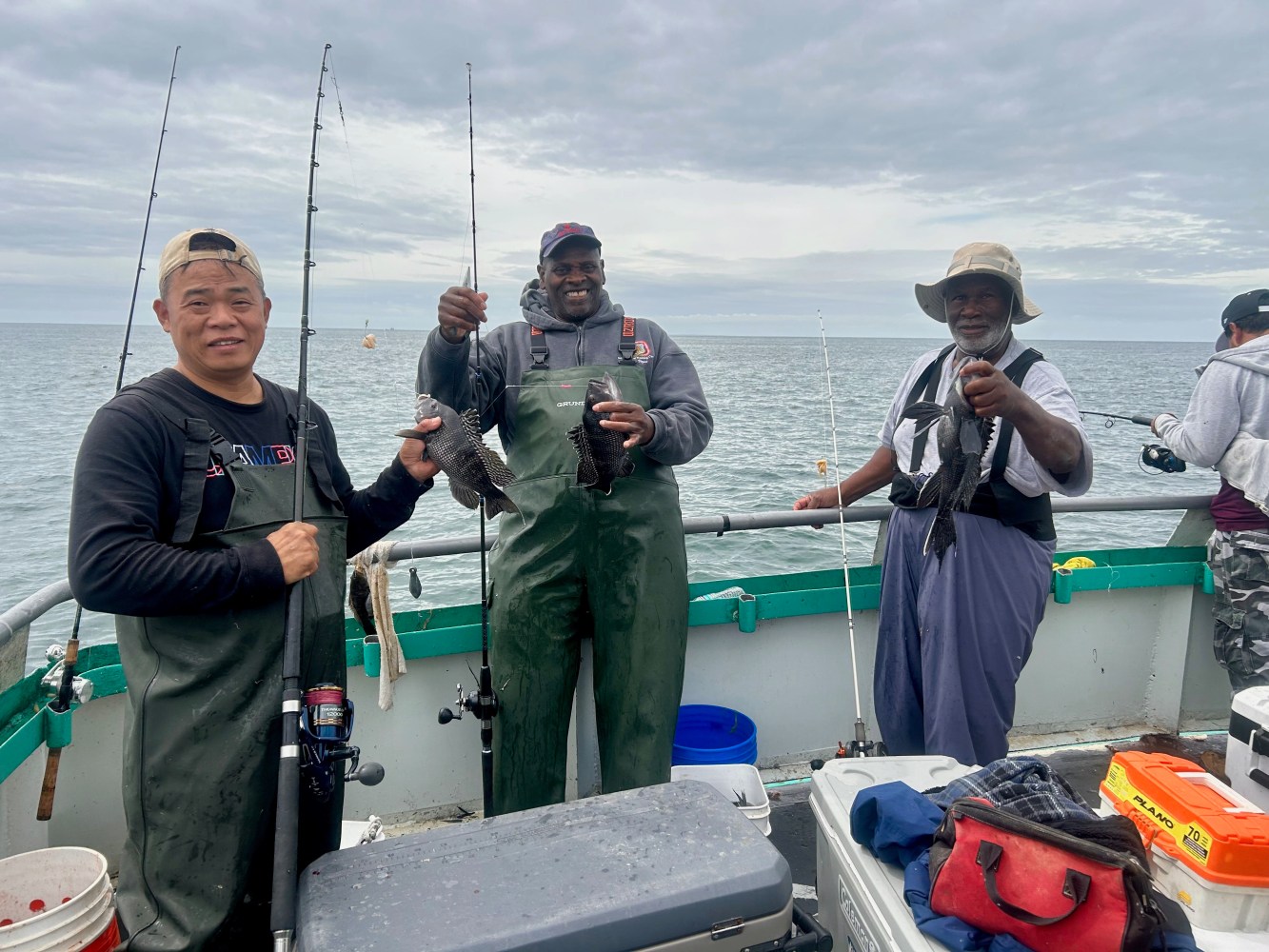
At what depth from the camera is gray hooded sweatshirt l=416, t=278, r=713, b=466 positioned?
3.31 m

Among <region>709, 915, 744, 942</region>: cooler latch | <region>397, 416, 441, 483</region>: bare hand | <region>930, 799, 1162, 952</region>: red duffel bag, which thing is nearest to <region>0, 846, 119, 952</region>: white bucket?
<region>397, 416, 441, 483</region>: bare hand

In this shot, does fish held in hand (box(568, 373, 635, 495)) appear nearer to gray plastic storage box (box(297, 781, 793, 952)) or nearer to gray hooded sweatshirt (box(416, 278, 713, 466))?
gray hooded sweatshirt (box(416, 278, 713, 466))

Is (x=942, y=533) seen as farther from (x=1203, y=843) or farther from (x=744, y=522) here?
(x=1203, y=843)

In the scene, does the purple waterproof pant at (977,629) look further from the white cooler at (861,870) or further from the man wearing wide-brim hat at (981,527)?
the white cooler at (861,870)

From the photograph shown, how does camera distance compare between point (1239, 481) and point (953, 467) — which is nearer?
point (953, 467)

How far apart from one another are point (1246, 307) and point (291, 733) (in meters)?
5.16

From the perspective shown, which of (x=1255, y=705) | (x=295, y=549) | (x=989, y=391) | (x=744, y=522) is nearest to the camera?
(x=295, y=549)

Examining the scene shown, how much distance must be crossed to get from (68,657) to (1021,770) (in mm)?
2982

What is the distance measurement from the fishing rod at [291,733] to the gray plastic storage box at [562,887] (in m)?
0.05

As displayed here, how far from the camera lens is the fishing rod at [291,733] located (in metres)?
1.83

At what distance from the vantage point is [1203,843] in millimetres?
2014

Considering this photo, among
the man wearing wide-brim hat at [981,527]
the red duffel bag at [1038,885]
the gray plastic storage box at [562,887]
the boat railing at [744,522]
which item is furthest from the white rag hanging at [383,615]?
the red duffel bag at [1038,885]

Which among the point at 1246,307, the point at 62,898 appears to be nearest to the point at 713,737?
the point at 62,898

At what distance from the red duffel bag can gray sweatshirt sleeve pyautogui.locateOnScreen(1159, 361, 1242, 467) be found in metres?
3.29
